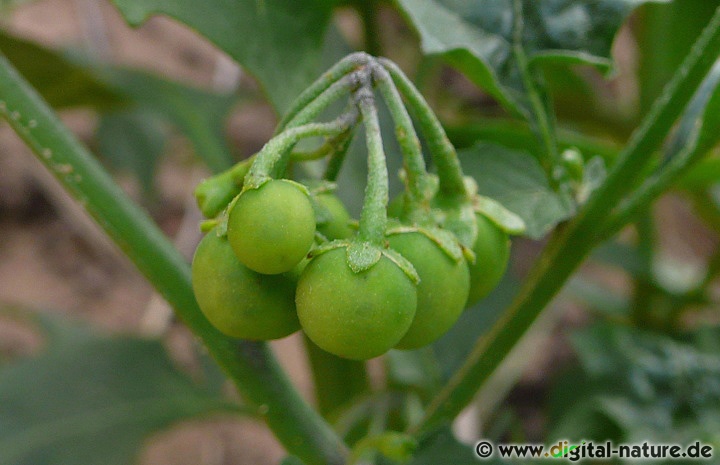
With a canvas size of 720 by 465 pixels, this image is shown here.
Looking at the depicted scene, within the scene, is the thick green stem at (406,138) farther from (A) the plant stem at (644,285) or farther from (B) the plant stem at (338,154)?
(A) the plant stem at (644,285)

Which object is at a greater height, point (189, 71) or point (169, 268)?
point (169, 268)

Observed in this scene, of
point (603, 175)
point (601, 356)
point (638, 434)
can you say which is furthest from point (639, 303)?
point (603, 175)

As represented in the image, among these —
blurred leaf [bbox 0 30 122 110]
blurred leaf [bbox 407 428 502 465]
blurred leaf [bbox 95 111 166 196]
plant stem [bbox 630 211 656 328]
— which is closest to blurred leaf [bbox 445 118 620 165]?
blurred leaf [bbox 407 428 502 465]

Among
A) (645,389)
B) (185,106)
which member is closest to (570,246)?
(645,389)

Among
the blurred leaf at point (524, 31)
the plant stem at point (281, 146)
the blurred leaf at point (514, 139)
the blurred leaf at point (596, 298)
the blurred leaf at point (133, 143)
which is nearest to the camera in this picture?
the plant stem at point (281, 146)

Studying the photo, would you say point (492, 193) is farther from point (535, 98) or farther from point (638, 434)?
point (638, 434)

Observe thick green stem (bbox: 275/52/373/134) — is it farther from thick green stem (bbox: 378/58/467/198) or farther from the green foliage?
the green foliage

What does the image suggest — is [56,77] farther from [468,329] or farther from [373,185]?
[373,185]

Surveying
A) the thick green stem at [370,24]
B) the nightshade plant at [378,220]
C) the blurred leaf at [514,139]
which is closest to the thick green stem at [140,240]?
the nightshade plant at [378,220]
